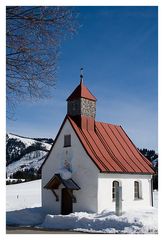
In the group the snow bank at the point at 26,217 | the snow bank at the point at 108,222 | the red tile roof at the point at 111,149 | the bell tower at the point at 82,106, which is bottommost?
the snow bank at the point at 26,217

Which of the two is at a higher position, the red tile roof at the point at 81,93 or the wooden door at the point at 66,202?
the red tile roof at the point at 81,93

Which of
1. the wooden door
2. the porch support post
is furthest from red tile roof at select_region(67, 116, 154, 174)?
the wooden door

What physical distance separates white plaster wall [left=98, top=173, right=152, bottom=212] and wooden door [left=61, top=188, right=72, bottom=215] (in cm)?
201

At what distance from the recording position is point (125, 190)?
20.2m

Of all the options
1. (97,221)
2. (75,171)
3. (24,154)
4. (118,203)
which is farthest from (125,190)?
(24,154)

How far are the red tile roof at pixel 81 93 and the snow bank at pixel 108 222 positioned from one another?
6.26 metres

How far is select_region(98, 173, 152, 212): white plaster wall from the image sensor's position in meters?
18.8

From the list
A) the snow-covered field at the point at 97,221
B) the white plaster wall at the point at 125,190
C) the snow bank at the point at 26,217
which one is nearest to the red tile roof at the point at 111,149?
the white plaster wall at the point at 125,190

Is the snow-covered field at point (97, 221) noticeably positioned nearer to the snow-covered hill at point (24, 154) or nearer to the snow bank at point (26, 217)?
the snow bank at point (26, 217)

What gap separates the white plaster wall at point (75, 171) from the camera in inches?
747

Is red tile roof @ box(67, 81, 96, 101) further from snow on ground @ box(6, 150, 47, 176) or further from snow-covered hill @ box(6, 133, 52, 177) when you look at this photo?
snow-covered hill @ box(6, 133, 52, 177)

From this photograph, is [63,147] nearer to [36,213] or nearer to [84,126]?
[84,126]
